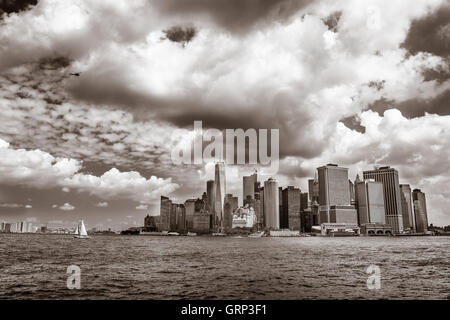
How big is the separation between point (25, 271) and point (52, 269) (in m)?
4.40

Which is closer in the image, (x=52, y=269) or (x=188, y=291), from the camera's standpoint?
(x=188, y=291)

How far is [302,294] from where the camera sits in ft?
130
